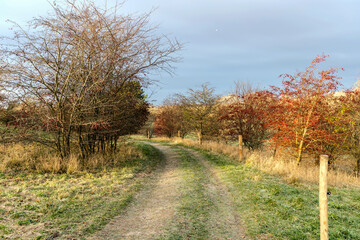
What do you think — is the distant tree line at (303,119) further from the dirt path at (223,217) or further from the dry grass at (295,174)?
the dirt path at (223,217)

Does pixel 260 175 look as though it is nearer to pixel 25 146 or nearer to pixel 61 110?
pixel 61 110

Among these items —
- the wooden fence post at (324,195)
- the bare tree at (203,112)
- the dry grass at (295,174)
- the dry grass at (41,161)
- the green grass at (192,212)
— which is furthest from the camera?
the bare tree at (203,112)

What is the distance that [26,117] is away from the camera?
384 inches

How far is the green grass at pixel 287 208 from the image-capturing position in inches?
190

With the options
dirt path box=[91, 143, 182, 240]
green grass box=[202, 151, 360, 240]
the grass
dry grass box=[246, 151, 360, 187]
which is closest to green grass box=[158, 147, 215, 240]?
dirt path box=[91, 143, 182, 240]

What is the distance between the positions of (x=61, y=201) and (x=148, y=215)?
8.72 ft

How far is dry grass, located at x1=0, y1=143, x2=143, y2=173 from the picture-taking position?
30.6ft

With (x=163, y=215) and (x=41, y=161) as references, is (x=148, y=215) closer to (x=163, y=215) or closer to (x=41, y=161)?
(x=163, y=215)

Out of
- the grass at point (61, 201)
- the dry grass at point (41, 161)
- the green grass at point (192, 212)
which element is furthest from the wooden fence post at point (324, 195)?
the dry grass at point (41, 161)

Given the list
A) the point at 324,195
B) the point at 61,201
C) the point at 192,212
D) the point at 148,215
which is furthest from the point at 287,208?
the point at 61,201

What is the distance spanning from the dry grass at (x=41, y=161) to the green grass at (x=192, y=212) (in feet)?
15.1

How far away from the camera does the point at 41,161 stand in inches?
384

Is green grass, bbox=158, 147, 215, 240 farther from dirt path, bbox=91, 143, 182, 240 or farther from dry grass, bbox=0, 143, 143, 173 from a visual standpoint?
dry grass, bbox=0, 143, 143, 173

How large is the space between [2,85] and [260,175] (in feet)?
37.3
